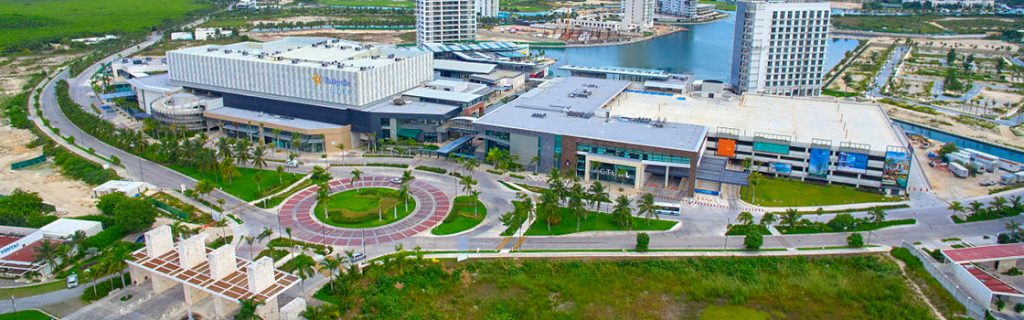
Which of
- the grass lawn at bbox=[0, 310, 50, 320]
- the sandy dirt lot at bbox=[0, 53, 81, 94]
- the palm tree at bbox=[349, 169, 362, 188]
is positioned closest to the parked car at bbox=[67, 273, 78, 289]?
the grass lawn at bbox=[0, 310, 50, 320]

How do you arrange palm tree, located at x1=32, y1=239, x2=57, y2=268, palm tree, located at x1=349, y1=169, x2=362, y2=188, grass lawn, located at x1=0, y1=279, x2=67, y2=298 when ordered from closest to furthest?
1. grass lawn, located at x1=0, y1=279, x2=67, y2=298
2. palm tree, located at x1=32, y1=239, x2=57, y2=268
3. palm tree, located at x1=349, y1=169, x2=362, y2=188

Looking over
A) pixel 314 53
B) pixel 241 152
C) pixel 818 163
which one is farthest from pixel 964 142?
pixel 241 152

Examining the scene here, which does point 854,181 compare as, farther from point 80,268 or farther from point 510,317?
point 80,268

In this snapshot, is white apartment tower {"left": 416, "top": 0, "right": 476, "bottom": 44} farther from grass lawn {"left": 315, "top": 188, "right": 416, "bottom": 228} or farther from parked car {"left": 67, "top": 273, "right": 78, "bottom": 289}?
parked car {"left": 67, "top": 273, "right": 78, "bottom": 289}

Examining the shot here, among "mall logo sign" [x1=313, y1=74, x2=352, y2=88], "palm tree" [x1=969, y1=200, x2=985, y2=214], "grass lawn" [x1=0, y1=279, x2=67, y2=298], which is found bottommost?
"grass lawn" [x1=0, y1=279, x2=67, y2=298]

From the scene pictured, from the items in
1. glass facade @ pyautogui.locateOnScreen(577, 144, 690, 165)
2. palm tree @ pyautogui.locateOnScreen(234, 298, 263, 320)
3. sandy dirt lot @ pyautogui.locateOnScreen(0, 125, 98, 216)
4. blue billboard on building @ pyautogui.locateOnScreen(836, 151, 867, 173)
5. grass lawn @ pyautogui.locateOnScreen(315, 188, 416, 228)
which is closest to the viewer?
palm tree @ pyautogui.locateOnScreen(234, 298, 263, 320)

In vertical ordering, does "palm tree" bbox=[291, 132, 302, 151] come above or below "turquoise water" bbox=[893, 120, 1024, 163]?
above

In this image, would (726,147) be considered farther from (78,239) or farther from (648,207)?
(78,239)
